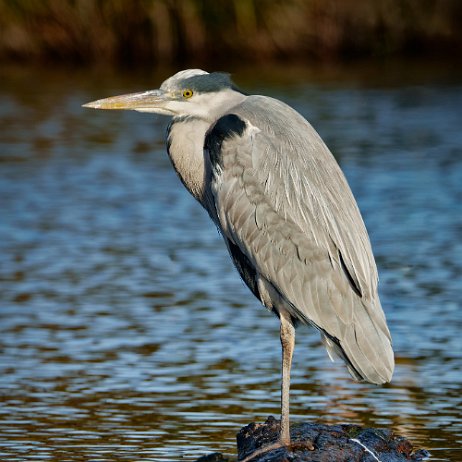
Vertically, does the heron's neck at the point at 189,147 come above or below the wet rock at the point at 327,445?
above

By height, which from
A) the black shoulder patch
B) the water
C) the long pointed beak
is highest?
the long pointed beak

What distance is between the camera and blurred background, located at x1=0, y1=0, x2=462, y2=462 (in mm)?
7039

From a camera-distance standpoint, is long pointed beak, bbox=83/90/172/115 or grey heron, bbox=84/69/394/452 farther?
long pointed beak, bbox=83/90/172/115

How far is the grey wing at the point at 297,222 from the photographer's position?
5750 millimetres

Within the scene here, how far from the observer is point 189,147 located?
19.7ft

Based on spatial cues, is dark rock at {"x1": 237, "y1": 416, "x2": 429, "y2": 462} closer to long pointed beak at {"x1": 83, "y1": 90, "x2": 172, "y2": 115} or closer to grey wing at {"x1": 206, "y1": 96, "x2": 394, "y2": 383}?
grey wing at {"x1": 206, "y1": 96, "x2": 394, "y2": 383}

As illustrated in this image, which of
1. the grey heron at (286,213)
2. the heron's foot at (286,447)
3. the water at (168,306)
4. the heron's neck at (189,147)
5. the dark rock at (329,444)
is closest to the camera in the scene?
the dark rock at (329,444)

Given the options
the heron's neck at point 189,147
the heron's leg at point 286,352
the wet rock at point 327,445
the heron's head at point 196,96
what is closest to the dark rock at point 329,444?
the wet rock at point 327,445

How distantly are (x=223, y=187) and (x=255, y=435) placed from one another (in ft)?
3.51

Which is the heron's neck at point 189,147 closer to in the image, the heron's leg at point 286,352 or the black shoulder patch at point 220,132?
the black shoulder patch at point 220,132

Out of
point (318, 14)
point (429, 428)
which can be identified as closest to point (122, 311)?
point (429, 428)

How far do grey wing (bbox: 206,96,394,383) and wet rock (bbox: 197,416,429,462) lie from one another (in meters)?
0.28

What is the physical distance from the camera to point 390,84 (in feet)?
69.2

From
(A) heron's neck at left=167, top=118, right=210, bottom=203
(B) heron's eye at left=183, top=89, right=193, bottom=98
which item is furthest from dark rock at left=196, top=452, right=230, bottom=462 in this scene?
(B) heron's eye at left=183, top=89, right=193, bottom=98
